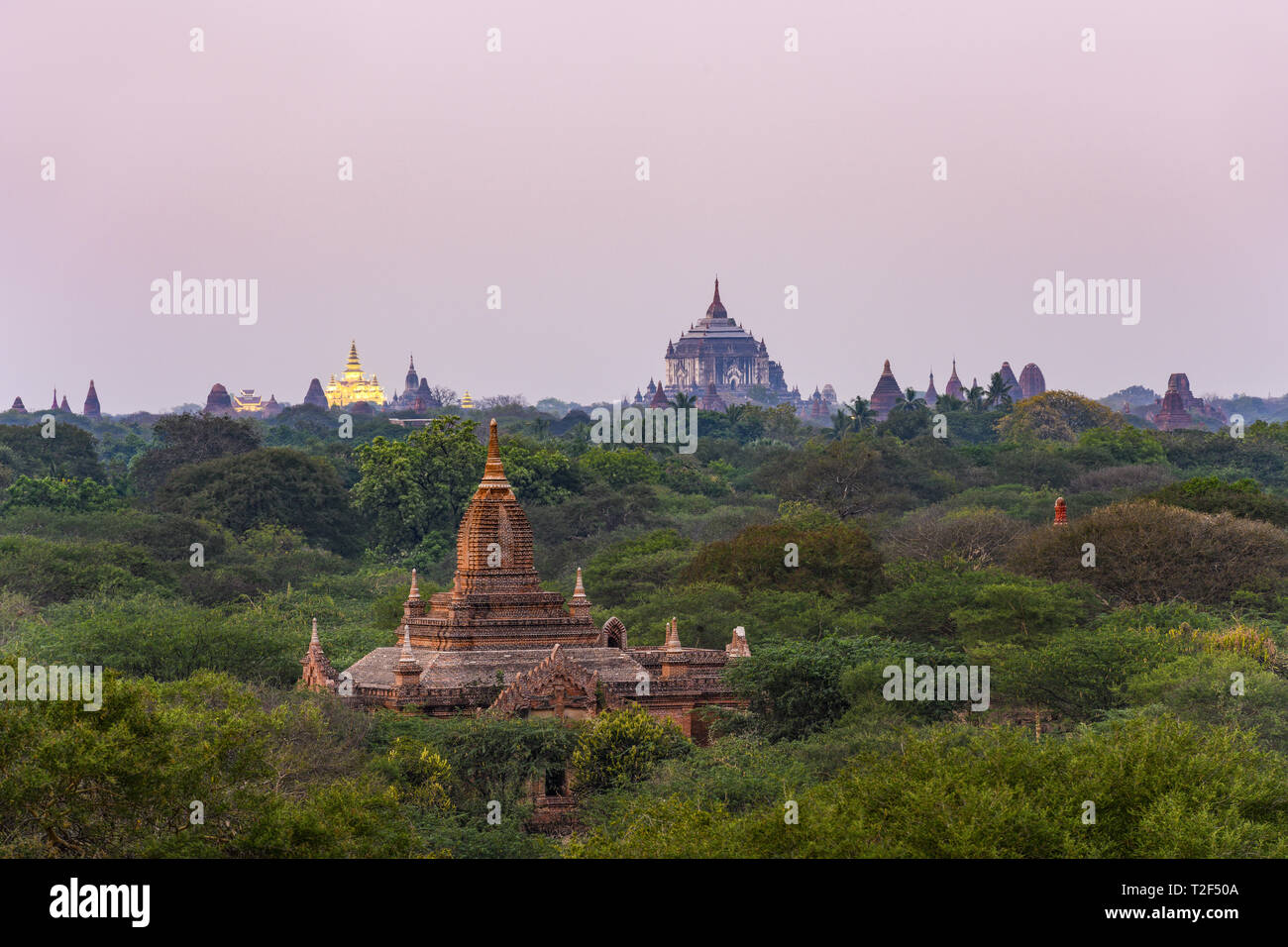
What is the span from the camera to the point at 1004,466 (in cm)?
12988

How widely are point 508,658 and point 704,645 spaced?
584 inches

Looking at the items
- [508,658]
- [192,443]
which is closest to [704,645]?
[508,658]

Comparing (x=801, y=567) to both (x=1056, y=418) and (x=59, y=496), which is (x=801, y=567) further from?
(x=1056, y=418)

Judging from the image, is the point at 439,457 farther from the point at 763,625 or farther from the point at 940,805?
the point at 940,805

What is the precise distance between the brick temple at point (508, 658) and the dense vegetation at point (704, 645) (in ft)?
4.53

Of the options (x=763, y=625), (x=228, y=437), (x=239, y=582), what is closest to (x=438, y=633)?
(x=763, y=625)

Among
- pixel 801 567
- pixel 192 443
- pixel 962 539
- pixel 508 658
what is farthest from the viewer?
pixel 192 443

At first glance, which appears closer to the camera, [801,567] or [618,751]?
[618,751]

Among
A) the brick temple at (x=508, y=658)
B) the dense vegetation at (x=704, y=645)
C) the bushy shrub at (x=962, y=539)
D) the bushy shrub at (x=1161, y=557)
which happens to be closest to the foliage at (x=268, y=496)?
the dense vegetation at (x=704, y=645)

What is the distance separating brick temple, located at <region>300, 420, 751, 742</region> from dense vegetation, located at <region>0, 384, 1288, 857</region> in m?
1.38

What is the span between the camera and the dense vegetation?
108 ft

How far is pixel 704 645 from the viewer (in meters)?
63.4

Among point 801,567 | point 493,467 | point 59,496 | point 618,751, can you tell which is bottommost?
point 618,751
